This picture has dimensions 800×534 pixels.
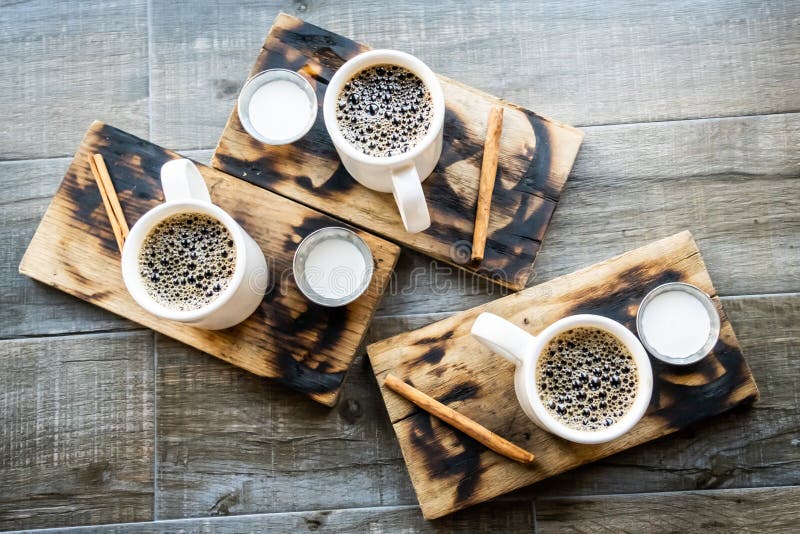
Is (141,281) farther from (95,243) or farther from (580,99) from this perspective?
(580,99)

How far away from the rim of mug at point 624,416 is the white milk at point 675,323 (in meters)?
0.16

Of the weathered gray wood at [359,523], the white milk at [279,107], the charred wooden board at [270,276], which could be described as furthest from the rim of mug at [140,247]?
the weathered gray wood at [359,523]

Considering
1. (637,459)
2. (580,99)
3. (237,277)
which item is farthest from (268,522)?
(580,99)

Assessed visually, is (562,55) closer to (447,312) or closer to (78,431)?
(447,312)

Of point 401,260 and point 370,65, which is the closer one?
point 370,65

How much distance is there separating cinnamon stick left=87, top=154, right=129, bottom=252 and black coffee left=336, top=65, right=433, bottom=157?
412 millimetres

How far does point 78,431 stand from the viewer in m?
1.22

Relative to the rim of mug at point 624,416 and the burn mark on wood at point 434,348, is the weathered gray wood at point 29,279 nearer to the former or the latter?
the burn mark on wood at point 434,348

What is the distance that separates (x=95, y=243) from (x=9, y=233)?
0.25 m

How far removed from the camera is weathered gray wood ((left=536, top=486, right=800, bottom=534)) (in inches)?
46.2

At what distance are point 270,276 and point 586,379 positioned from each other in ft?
1.80

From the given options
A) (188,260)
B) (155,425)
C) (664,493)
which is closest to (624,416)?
(664,493)

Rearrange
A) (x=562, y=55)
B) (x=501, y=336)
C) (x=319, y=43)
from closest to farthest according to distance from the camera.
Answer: (x=501, y=336) < (x=319, y=43) < (x=562, y=55)

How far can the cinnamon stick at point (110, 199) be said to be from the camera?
3.67 feet
